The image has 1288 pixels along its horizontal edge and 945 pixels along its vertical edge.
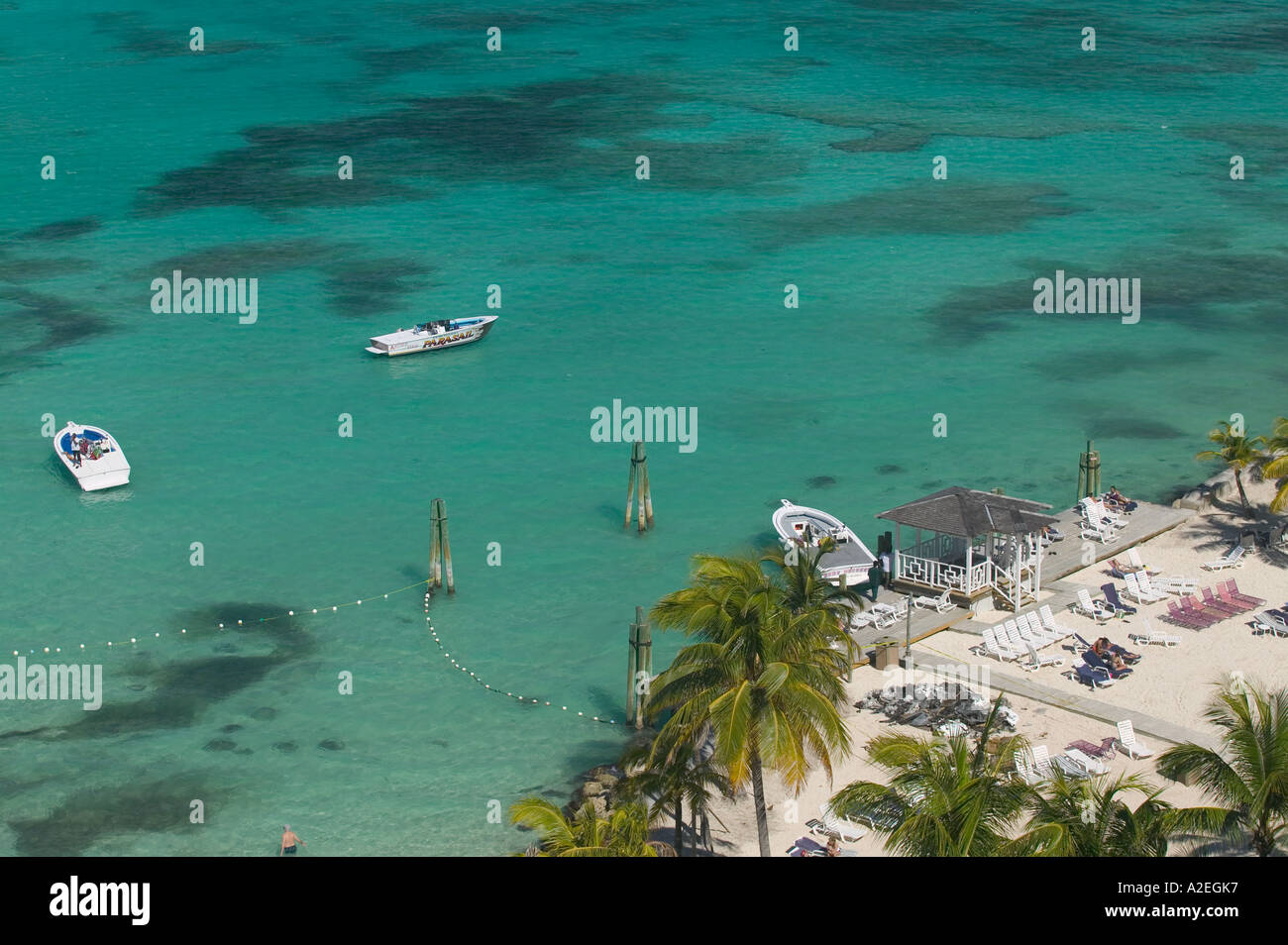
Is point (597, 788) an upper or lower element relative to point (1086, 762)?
lower

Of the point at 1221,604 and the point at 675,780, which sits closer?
the point at 675,780

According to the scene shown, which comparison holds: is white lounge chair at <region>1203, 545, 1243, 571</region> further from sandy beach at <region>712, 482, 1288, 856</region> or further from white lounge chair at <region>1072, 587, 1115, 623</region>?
white lounge chair at <region>1072, 587, 1115, 623</region>

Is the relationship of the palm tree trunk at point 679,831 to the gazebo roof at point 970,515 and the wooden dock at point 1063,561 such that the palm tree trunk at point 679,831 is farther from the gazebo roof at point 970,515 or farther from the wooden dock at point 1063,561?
the gazebo roof at point 970,515

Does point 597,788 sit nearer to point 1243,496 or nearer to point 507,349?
point 1243,496

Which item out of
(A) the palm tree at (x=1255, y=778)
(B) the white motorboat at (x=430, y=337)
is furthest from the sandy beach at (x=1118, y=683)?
(B) the white motorboat at (x=430, y=337)

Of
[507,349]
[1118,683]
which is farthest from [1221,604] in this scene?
Answer: [507,349]

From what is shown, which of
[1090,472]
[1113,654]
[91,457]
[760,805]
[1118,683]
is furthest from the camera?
[91,457]

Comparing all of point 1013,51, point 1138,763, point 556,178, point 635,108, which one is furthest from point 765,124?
point 1138,763

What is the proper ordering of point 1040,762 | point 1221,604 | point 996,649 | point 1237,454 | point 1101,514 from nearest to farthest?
point 1040,762
point 996,649
point 1221,604
point 1101,514
point 1237,454

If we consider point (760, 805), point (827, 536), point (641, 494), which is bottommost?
point (641, 494)
